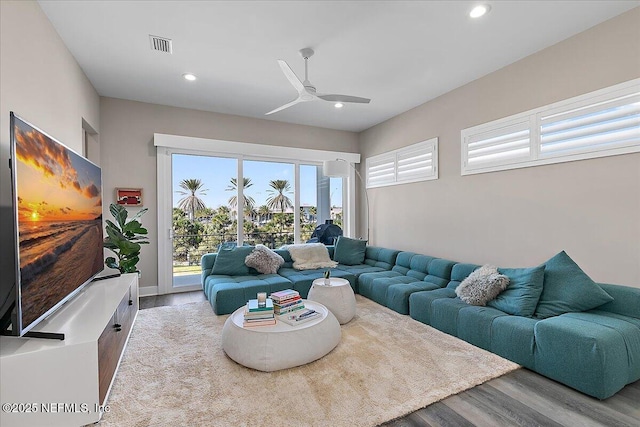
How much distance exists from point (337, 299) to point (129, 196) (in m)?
3.46

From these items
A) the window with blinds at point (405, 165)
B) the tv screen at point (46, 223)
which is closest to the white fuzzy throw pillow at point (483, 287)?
the window with blinds at point (405, 165)

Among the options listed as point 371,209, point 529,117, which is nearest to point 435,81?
point 529,117

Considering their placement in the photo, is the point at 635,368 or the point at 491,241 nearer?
the point at 635,368

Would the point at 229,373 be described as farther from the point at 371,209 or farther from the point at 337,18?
the point at 371,209

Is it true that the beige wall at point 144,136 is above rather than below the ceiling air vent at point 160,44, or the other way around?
below

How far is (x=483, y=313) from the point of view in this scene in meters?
2.71

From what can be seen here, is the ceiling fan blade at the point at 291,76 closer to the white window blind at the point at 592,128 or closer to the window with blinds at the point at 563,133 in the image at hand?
the window with blinds at the point at 563,133

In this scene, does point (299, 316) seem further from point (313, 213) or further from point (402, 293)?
point (313, 213)

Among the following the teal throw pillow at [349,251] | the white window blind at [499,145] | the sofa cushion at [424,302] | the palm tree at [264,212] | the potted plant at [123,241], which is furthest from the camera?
the palm tree at [264,212]

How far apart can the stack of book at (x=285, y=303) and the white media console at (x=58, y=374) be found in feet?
4.00

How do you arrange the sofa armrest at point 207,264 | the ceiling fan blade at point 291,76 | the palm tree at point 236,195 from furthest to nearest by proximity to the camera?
the palm tree at point 236,195
the sofa armrest at point 207,264
the ceiling fan blade at point 291,76

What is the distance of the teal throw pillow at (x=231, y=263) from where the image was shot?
417 cm

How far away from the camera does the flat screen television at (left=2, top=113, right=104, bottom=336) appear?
1.58 m

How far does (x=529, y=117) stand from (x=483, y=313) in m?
2.18
